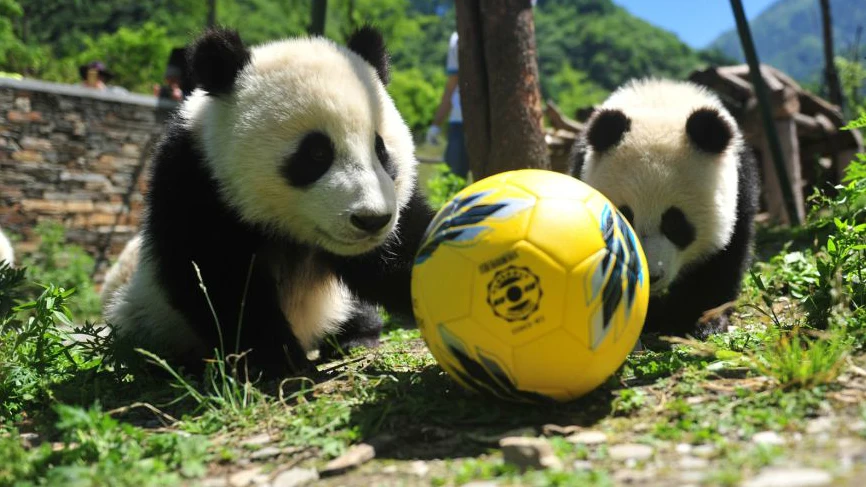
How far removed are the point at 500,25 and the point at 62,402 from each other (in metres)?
3.68

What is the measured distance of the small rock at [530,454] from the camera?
2.11 meters

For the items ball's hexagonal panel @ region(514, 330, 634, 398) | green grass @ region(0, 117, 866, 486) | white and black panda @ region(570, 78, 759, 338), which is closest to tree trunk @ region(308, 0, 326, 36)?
white and black panda @ region(570, 78, 759, 338)

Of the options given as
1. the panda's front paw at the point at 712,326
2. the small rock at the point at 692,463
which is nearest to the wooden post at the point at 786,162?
the panda's front paw at the point at 712,326

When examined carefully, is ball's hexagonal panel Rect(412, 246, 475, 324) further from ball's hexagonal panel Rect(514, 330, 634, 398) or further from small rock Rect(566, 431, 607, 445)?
small rock Rect(566, 431, 607, 445)

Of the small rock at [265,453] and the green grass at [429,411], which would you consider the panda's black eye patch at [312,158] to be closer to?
the green grass at [429,411]

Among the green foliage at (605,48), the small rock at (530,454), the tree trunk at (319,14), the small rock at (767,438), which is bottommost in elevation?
the small rock at (530,454)

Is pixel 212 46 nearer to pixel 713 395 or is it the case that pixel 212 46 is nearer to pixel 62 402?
pixel 62 402

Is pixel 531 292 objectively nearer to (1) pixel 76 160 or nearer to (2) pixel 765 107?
(2) pixel 765 107

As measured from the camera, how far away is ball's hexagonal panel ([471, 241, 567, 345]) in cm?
251

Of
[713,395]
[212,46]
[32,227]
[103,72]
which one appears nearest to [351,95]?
[212,46]

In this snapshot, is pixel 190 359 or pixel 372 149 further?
pixel 190 359

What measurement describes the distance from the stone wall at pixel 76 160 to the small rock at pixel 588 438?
980 centimetres

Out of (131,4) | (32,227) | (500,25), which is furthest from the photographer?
(131,4)

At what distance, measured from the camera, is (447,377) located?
3.23m
